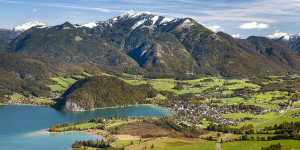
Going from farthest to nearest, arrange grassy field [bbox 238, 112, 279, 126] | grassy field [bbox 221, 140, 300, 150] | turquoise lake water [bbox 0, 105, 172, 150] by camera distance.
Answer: grassy field [bbox 238, 112, 279, 126] < turquoise lake water [bbox 0, 105, 172, 150] < grassy field [bbox 221, 140, 300, 150]

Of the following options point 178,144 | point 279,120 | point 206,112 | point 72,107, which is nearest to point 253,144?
point 178,144

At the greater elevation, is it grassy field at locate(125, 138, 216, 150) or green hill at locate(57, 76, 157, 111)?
green hill at locate(57, 76, 157, 111)

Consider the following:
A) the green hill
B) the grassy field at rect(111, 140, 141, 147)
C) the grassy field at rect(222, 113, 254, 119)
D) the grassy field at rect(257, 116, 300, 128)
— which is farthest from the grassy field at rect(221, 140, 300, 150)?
the green hill

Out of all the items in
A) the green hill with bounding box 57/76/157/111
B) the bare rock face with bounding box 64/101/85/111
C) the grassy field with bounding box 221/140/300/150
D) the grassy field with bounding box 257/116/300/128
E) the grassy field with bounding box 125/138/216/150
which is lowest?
the grassy field with bounding box 125/138/216/150

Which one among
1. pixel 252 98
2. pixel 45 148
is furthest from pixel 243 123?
pixel 45 148

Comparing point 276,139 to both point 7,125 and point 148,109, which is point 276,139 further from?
point 7,125

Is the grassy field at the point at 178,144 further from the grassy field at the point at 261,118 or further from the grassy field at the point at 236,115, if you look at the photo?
the grassy field at the point at 236,115

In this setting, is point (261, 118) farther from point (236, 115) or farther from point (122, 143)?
point (122, 143)

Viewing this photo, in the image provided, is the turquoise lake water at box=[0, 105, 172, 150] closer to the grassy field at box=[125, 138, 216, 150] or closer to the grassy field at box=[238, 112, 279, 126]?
the grassy field at box=[125, 138, 216, 150]
